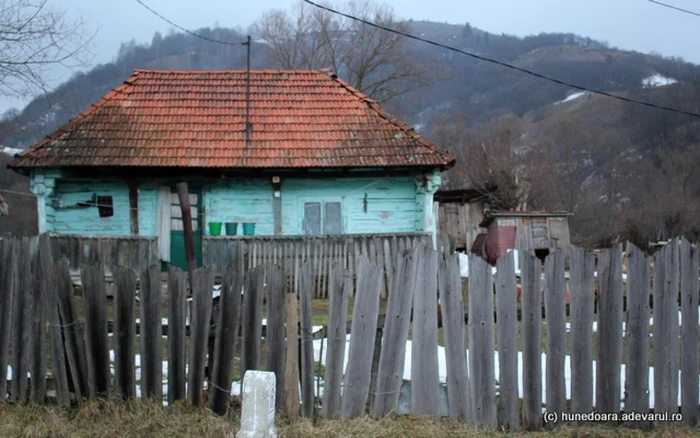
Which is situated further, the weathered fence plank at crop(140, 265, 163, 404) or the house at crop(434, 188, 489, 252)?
the house at crop(434, 188, 489, 252)

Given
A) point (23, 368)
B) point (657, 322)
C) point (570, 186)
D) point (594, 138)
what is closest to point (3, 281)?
point (23, 368)

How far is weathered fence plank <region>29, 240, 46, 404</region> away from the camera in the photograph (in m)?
4.85

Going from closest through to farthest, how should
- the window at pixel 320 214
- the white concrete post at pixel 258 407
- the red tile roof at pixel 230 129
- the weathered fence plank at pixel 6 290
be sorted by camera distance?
the white concrete post at pixel 258 407 → the weathered fence plank at pixel 6 290 → the red tile roof at pixel 230 129 → the window at pixel 320 214

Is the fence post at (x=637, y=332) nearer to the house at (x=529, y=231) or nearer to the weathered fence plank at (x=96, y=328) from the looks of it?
the weathered fence plank at (x=96, y=328)

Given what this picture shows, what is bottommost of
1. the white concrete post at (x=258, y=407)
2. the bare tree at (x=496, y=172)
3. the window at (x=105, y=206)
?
the white concrete post at (x=258, y=407)

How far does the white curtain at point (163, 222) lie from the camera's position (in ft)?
44.7

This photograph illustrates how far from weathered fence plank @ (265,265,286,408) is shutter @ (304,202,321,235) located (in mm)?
9411

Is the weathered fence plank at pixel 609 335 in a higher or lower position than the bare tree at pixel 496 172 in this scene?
lower

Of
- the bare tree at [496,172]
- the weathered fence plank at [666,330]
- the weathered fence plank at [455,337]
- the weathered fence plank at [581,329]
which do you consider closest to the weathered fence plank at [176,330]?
the weathered fence plank at [455,337]

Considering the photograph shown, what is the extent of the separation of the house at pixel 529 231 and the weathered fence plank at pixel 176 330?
15.3 meters

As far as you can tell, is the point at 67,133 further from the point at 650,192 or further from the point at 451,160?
the point at 650,192

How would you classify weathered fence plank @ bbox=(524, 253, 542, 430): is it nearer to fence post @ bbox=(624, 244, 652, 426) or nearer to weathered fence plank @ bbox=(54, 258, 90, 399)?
fence post @ bbox=(624, 244, 652, 426)

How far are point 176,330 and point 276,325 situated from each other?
82 centimetres

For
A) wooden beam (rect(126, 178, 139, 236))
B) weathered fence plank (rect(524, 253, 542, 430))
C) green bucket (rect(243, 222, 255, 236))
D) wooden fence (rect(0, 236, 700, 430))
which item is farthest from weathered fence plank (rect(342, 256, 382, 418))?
wooden beam (rect(126, 178, 139, 236))
